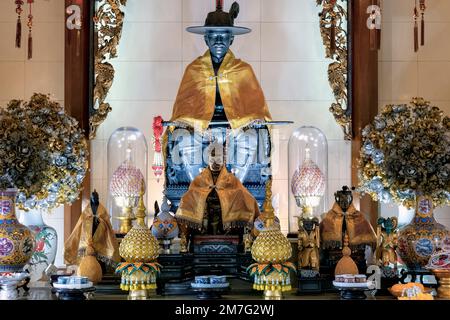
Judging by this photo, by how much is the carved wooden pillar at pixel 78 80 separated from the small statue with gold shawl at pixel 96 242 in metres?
1.25

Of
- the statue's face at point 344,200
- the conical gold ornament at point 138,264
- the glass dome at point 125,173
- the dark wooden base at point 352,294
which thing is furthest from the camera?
the glass dome at point 125,173

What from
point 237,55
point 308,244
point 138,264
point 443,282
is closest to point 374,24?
point 237,55

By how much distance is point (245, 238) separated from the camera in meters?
6.52

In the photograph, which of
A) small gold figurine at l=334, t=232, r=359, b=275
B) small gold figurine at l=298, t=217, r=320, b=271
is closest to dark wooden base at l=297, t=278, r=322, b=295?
small gold figurine at l=298, t=217, r=320, b=271

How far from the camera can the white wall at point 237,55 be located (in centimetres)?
824

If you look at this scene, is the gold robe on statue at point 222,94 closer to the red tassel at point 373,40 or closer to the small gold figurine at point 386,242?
the red tassel at point 373,40

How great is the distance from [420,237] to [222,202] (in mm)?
1138

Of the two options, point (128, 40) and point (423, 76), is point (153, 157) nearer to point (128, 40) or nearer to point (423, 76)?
point (128, 40)

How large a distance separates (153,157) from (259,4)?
1.25 meters

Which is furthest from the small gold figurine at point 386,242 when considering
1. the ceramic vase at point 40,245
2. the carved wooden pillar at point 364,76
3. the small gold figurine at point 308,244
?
the ceramic vase at point 40,245

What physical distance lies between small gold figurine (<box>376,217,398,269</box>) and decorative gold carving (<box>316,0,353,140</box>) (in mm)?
1715

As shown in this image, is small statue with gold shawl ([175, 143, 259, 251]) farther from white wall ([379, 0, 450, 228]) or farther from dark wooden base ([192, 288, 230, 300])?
white wall ([379, 0, 450, 228])
